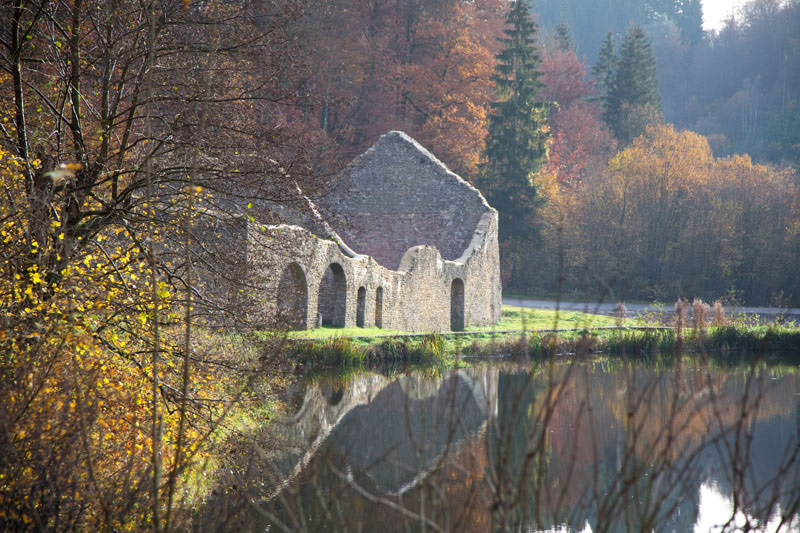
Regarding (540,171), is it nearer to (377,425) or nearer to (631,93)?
(631,93)

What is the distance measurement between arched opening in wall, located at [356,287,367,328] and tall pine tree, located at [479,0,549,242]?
16848mm

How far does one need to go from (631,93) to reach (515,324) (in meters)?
24.8

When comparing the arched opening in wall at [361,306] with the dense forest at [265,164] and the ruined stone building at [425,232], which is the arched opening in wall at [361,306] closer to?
the ruined stone building at [425,232]

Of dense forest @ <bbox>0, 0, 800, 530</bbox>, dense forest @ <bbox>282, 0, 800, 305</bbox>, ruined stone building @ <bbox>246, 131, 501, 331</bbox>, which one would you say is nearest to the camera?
dense forest @ <bbox>0, 0, 800, 530</bbox>

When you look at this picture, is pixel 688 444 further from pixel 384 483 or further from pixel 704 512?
pixel 384 483

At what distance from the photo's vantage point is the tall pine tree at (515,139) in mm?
36531

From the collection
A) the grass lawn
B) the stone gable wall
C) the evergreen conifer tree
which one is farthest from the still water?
the evergreen conifer tree

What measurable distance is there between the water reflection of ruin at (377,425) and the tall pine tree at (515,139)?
1967 cm

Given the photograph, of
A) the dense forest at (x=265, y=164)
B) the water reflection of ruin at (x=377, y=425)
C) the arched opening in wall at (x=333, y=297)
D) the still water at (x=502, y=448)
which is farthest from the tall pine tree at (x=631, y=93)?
the water reflection of ruin at (x=377, y=425)

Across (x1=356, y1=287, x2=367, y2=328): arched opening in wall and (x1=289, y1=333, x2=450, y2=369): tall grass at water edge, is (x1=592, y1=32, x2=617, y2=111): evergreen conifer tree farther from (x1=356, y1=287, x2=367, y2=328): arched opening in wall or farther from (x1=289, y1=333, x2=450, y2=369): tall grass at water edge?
(x1=289, y1=333, x2=450, y2=369): tall grass at water edge

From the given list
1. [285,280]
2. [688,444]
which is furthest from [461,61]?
[688,444]

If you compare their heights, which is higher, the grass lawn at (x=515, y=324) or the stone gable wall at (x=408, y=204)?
the stone gable wall at (x=408, y=204)

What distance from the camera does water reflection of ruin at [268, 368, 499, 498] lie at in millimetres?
10320

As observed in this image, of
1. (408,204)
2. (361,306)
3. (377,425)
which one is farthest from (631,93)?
(377,425)
